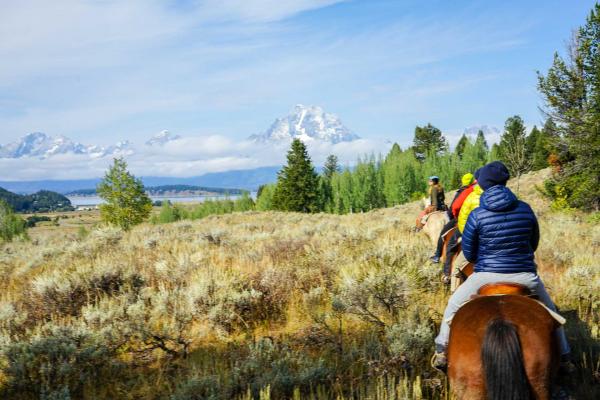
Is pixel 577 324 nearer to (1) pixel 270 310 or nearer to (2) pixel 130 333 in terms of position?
(1) pixel 270 310

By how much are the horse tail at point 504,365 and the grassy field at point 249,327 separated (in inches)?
32.9

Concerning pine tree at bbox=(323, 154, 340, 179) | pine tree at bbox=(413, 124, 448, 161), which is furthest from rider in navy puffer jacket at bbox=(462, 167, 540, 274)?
pine tree at bbox=(323, 154, 340, 179)

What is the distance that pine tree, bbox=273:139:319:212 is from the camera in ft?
176

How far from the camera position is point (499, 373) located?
10.3ft

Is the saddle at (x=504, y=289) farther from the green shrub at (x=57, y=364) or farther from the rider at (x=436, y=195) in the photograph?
the rider at (x=436, y=195)

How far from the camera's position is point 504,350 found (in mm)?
3139

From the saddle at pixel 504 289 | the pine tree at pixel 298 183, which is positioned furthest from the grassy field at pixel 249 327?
the pine tree at pixel 298 183

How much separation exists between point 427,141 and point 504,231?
92768 mm

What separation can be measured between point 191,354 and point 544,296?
14.3ft

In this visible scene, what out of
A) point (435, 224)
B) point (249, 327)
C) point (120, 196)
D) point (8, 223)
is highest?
point (120, 196)

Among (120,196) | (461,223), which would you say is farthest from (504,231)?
(120,196)

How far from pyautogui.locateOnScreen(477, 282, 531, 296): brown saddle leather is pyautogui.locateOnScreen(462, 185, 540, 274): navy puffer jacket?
0.60ft

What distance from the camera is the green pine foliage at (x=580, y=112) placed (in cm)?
1543

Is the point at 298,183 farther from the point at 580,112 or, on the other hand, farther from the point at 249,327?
the point at 249,327
